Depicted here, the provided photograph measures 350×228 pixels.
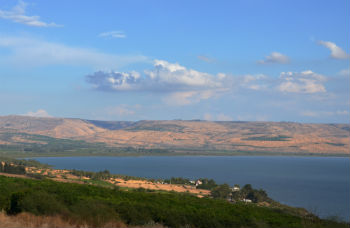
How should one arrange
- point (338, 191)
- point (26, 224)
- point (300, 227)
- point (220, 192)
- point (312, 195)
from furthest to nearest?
point (338, 191), point (312, 195), point (220, 192), point (300, 227), point (26, 224)

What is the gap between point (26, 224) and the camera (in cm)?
1861

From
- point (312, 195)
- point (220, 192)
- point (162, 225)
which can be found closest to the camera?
point (162, 225)

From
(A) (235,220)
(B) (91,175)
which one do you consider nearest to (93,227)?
(A) (235,220)

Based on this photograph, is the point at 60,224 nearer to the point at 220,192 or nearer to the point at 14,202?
the point at 14,202

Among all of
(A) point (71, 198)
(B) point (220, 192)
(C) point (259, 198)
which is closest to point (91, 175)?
(B) point (220, 192)

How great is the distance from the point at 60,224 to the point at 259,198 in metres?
57.7

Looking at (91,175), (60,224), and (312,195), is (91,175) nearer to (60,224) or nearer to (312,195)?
(312,195)

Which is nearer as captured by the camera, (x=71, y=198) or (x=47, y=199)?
(x=47, y=199)

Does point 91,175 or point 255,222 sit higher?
point 255,222

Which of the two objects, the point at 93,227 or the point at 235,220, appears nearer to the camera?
the point at 93,227

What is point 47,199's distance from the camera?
21312mm

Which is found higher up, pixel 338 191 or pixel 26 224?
pixel 26 224

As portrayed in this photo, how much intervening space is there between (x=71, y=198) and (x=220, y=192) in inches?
1933

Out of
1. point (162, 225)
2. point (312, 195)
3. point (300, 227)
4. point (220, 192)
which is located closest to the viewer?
point (162, 225)
